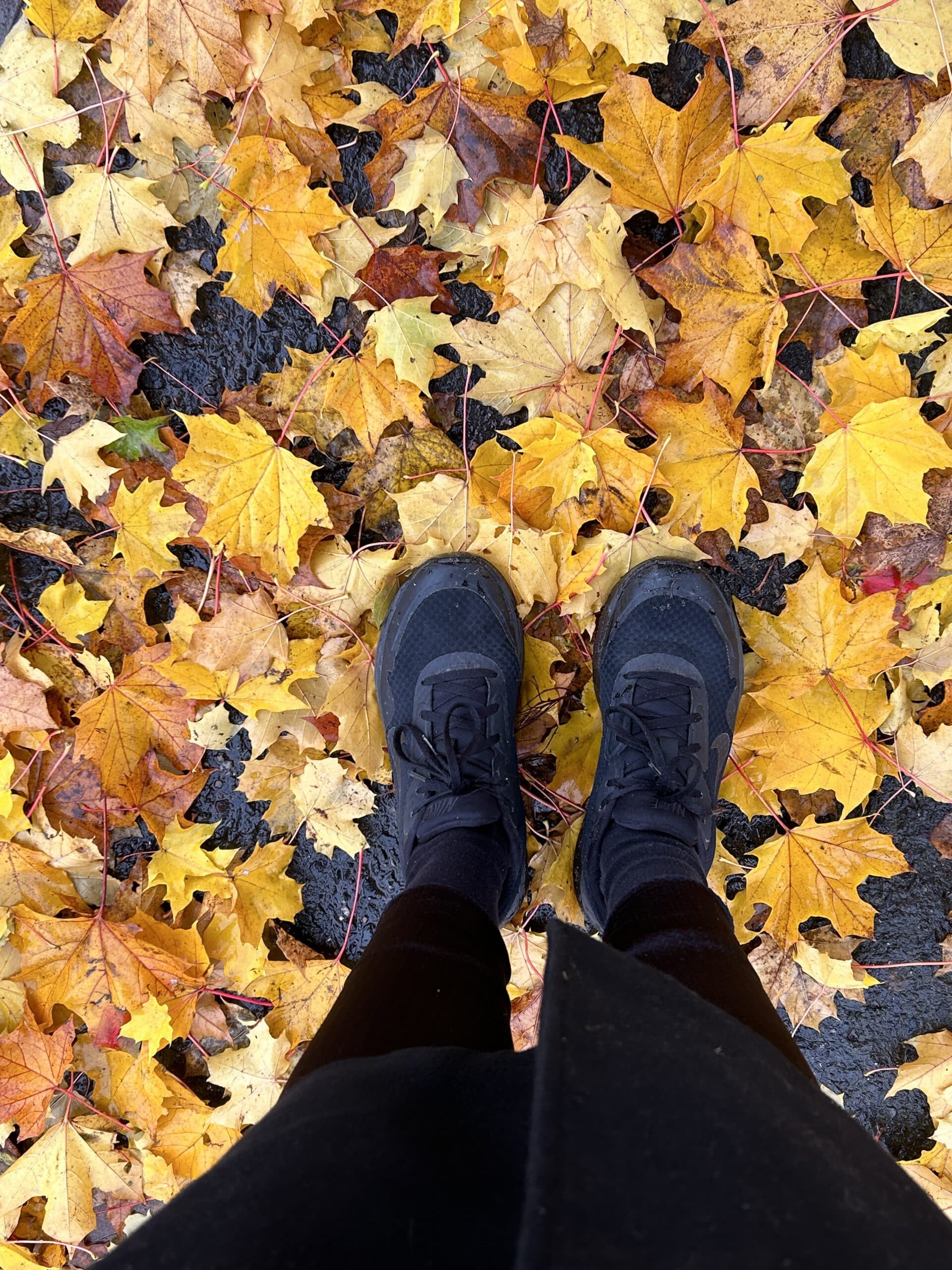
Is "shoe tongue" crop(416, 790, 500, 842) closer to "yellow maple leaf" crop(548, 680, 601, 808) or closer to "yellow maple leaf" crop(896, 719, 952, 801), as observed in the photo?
"yellow maple leaf" crop(548, 680, 601, 808)

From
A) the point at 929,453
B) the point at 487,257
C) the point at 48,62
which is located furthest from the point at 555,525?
the point at 48,62

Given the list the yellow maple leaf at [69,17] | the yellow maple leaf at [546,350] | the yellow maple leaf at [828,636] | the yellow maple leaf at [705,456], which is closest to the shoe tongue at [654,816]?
the yellow maple leaf at [828,636]

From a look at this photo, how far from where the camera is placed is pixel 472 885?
3.44 ft

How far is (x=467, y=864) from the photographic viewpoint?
109cm

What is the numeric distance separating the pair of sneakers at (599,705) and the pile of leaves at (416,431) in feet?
0.17

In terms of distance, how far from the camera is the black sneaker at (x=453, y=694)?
3.96 ft

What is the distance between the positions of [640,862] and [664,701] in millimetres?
264

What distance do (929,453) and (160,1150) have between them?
177 centimetres

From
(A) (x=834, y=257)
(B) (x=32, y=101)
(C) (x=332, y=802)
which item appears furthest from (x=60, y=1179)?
(A) (x=834, y=257)

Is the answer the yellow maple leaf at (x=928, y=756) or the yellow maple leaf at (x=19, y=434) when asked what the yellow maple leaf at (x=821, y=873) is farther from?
the yellow maple leaf at (x=19, y=434)

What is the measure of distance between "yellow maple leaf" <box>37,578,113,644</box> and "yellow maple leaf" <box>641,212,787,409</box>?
1.00 metres

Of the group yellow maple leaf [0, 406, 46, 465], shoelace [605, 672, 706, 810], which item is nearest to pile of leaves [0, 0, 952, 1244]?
yellow maple leaf [0, 406, 46, 465]

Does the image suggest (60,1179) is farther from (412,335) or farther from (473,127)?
(473,127)

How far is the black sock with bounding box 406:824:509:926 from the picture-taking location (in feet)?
3.41
